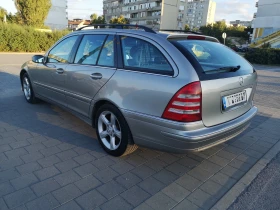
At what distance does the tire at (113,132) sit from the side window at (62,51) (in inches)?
52.9

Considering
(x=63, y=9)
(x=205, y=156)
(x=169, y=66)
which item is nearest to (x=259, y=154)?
(x=205, y=156)

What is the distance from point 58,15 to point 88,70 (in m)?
63.3

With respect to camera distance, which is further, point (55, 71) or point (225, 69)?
point (55, 71)

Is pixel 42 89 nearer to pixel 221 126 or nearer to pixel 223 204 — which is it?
pixel 221 126

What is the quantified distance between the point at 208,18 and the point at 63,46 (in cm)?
13690

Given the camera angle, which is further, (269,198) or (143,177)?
(143,177)

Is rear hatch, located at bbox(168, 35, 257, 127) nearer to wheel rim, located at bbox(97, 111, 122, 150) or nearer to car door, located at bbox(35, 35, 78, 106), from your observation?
wheel rim, located at bbox(97, 111, 122, 150)

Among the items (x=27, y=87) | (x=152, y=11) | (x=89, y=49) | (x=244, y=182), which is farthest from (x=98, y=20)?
(x=244, y=182)

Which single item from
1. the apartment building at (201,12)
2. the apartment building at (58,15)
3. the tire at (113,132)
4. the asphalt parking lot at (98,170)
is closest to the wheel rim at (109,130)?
the tire at (113,132)

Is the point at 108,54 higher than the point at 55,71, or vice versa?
the point at 108,54

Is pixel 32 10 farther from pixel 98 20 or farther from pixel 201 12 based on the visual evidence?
pixel 201 12

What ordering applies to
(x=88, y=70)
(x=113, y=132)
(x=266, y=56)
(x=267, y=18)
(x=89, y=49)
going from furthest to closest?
(x=267, y=18) → (x=266, y=56) → (x=89, y=49) → (x=88, y=70) → (x=113, y=132)

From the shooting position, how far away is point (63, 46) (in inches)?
160

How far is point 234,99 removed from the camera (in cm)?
276
